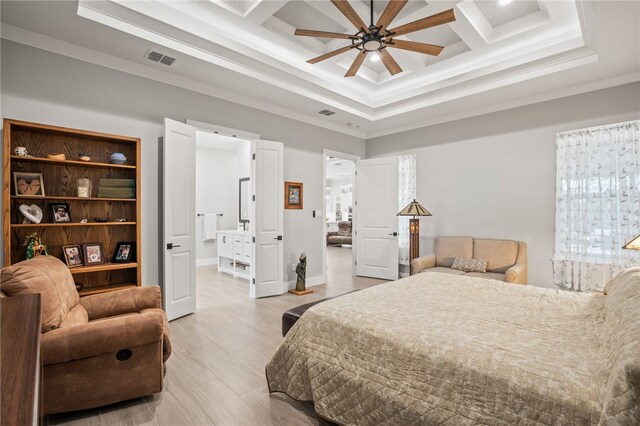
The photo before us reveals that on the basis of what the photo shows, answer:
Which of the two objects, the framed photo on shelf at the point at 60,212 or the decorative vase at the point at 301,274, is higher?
the framed photo on shelf at the point at 60,212

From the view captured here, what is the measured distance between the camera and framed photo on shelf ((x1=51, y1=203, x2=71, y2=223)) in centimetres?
303

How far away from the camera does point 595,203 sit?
13.4 ft

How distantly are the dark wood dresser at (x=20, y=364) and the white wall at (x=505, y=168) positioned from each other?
5328 millimetres

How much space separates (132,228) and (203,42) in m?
2.16

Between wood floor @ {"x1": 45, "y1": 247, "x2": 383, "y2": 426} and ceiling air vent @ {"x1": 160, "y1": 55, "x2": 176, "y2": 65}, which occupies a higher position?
ceiling air vent @ {"x1": 160, "y1": 55, "x2": 176, "y2": 65}

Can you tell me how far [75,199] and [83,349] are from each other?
1.70m

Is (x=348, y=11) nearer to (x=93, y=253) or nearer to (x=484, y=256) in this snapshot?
(x=93, y=253)

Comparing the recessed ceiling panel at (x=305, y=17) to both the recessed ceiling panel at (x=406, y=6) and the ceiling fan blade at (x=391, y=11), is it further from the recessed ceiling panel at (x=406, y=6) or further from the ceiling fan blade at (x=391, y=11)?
the ceiling fan blade at (x=391, y=11)

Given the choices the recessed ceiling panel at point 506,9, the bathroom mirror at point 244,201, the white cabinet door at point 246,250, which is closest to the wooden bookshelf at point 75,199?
the white cabinet door at point 246,250

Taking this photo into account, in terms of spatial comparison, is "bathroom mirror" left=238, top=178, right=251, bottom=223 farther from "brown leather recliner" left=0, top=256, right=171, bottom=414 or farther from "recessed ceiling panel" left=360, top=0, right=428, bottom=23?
"brown leather recliner" left=0, top=256, right=171, bottom=414

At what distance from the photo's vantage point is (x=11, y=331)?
3.40 feet

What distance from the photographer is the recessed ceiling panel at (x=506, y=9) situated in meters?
3.26

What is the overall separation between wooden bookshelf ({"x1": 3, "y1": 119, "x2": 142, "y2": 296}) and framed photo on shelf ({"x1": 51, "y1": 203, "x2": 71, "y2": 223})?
0.06m

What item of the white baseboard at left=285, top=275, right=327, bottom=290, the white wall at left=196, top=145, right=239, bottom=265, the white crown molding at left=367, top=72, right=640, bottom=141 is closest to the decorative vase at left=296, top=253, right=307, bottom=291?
the white baseboard at left=285, top=275, right=327, bottom=290
